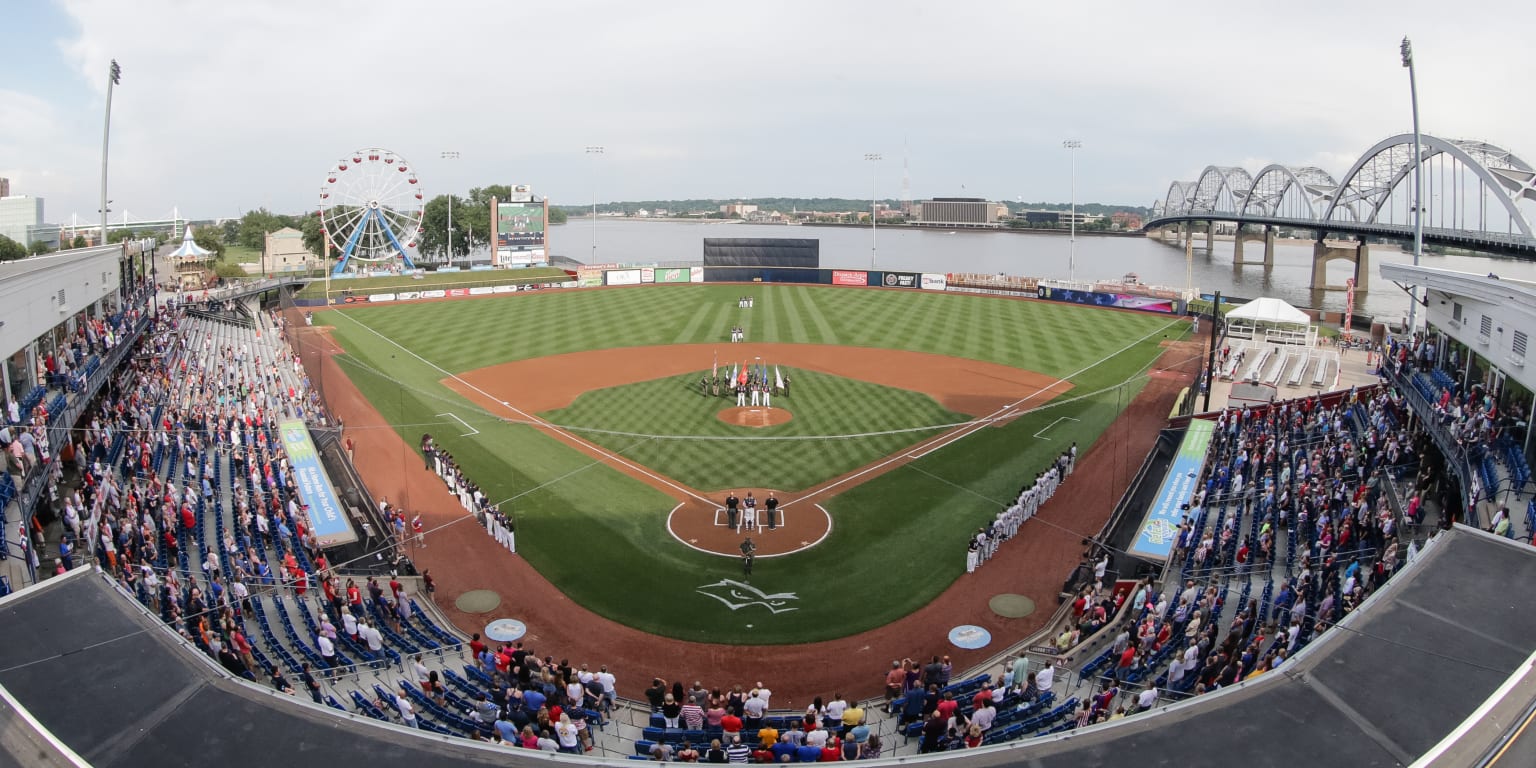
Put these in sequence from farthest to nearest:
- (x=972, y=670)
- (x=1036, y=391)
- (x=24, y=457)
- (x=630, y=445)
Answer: (x=1036, y=391) → (x=630, y=445) → (x=24, y=457) → (x=972, y=670)

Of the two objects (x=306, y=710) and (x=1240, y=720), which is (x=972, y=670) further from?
(x=306, y=710)

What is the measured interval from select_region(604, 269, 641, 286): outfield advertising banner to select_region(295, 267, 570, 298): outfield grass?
3.77m

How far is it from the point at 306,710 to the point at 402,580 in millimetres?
9225

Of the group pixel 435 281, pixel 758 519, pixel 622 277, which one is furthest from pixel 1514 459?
pixel 435 281

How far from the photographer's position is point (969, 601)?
18.4 meters

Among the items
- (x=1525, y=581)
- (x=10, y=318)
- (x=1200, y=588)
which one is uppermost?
(x=10, y=318)

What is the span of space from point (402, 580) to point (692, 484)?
866 cm

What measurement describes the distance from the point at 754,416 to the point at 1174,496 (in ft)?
47.4

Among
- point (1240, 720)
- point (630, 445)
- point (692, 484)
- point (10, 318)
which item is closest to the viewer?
point (1240, 720)

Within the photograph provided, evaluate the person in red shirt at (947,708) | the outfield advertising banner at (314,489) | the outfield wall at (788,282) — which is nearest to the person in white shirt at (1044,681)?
the person in red shirt at (947,708)

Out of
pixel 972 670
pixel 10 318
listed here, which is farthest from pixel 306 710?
pixel 10 318

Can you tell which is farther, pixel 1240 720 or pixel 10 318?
pixel 10 318

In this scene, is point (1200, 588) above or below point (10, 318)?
below

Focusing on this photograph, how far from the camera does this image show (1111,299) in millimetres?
62719
